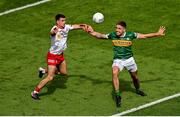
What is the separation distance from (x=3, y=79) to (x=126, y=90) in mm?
3914

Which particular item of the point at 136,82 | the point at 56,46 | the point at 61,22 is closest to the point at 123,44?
the point at 136,82

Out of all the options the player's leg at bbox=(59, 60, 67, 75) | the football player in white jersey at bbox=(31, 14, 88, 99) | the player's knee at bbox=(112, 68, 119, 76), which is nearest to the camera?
the player's knee at bbox=(112, 68, 119, 76)

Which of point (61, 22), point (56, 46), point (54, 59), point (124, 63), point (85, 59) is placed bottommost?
point (85, 59)

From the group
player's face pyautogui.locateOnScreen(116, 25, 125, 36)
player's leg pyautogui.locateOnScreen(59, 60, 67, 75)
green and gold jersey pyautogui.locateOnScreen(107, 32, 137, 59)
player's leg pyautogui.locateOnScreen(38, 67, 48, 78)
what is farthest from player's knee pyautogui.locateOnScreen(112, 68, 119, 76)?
player's leg pyautogui.locateOnScreen(38, 67, 48, 78)

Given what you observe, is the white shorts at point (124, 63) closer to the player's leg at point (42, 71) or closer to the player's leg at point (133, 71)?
the player's leg at point (133, 71)

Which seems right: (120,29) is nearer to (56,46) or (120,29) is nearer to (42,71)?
(56,46)

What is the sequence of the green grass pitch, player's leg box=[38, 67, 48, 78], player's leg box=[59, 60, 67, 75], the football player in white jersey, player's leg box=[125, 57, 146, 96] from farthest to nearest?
player's leg box=[38, 67, 48, 78] → player's leg box=[59, 60, 67, 75] → the football player in white jersey → player's leg box=[125, 57, 146, 96] → the green grass pitch

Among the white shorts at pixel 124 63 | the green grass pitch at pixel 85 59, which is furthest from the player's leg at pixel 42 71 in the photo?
the white shorts at pixel 124 63

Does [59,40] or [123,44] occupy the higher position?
[59,40]

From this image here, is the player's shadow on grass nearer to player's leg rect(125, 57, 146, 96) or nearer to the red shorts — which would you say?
the red shorts

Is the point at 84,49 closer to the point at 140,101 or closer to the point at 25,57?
the point at 25,57

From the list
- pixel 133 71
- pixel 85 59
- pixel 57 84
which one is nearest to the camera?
pixel 133 71

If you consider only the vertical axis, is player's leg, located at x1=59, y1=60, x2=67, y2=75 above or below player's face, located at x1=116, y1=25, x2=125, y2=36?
below

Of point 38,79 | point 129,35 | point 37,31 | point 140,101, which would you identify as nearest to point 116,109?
point 140,101
